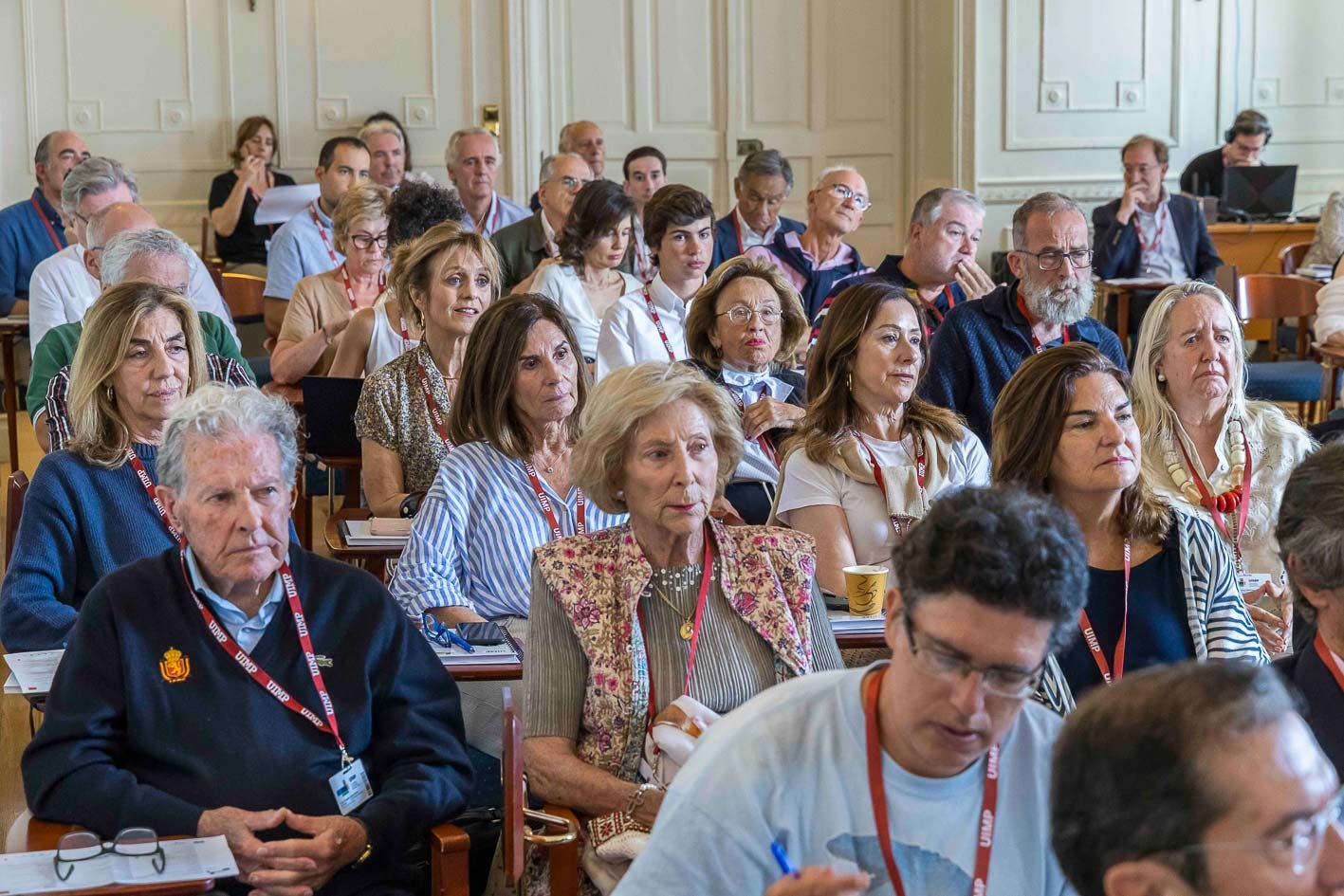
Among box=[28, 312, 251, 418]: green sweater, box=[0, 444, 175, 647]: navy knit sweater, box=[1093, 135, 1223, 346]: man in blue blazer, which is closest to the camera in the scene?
box=[0, 444, 175, 647]: navy knit sweater

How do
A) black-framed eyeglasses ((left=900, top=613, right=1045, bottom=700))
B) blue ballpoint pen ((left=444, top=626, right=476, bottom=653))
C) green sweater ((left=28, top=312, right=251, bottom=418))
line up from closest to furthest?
black-framed eyeglasses ((left=900, top=613, right=1045, bottom=700)) → blue ballpoint pen ((left=444, top=626, right=476, bottom=653)) → green sweater ((left=28, top=312, right=251, bottom=418))

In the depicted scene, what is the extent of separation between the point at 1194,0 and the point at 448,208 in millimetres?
6078

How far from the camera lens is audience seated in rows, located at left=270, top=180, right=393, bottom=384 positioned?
18.2 feet

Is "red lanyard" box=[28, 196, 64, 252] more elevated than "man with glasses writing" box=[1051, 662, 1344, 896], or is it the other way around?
"red lanyard" box=[28, 196, 64, 252]

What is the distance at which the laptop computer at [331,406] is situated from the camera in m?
4.47

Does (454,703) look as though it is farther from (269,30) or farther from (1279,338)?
(269,30)

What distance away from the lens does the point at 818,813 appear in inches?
60.5

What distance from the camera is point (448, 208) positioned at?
5.66m

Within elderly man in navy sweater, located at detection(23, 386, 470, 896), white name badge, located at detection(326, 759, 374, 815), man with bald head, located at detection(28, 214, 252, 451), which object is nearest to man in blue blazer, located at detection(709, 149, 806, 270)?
man with bald head, located at detection(28, 214, 252, 451)

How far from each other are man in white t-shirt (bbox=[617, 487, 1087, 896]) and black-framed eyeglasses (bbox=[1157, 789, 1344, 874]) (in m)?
0.33

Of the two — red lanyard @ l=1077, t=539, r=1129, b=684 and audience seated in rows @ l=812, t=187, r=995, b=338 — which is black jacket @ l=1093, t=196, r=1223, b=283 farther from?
red lanyard @ l=1077, t=539, r=1129, b=684

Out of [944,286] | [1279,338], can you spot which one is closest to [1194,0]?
[1279,338]

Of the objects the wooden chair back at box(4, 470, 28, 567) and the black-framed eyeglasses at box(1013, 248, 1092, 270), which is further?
the black-framed eyeglasses at box(1013, 248, 1092, 270)

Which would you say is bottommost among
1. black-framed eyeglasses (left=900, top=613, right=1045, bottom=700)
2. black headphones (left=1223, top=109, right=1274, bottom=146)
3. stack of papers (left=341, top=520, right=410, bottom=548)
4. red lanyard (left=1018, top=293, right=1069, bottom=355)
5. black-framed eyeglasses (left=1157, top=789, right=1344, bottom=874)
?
stack of papers (left=341, top=520, right=410, bottom=548)
